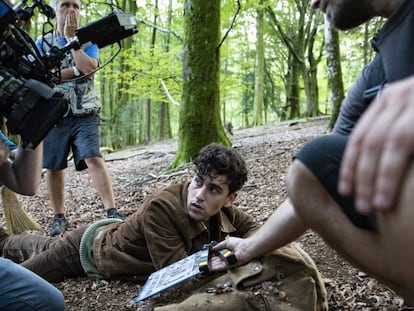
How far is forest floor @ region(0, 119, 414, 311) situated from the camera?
7.21 feet

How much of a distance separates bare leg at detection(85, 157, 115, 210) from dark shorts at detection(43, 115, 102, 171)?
6 centimetres

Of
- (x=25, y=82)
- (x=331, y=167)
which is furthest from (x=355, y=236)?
(x=25, y=82)

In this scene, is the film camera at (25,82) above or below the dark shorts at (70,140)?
above

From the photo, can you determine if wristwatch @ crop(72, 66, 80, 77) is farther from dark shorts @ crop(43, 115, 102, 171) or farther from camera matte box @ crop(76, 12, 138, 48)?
camera matte box @ crop(76, 12, 138, 48)

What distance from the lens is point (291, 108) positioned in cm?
1731

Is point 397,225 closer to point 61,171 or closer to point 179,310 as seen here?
point 179,310

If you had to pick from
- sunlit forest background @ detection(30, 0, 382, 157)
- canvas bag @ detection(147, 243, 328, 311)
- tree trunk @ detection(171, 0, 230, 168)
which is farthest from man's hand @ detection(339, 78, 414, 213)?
sunlit forest background @ detection(30, 0, 382, 157)

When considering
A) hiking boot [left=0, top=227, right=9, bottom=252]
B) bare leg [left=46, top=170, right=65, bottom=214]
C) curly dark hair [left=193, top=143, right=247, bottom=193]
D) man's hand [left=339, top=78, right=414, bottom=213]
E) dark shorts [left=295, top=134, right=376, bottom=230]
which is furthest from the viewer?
bare leg [left=46, top=170, right=65, bottom=214]

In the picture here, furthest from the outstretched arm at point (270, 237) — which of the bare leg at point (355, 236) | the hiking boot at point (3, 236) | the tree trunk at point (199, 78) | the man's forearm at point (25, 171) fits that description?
the tree trunk at point (199, 78)

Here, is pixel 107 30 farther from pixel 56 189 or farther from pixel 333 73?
pixel 333 73

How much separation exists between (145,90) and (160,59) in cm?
157

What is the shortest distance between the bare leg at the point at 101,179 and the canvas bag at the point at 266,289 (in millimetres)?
1648

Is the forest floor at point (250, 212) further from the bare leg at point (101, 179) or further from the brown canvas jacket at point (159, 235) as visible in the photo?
the bare leg at point (101, 179)

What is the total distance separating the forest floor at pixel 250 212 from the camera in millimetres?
2197
